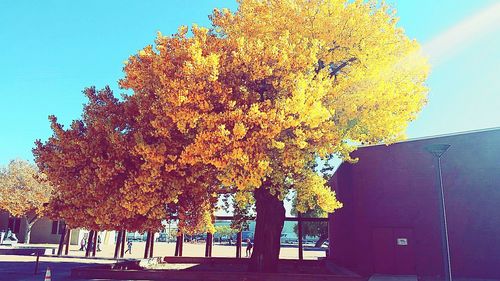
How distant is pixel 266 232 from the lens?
1686 cm

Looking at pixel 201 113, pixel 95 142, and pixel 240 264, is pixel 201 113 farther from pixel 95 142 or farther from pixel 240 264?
pixel 240 264

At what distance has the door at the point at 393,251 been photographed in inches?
773

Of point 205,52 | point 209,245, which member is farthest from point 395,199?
point 205,52

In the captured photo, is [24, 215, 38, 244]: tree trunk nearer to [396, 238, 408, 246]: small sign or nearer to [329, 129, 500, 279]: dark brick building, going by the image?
[329, 129, 500, 279]: dark brick building

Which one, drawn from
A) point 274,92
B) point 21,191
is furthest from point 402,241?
point 21,191

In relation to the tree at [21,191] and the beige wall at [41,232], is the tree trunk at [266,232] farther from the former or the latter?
the beige wall at [41,232]

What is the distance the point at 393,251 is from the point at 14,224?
42505 millimetres

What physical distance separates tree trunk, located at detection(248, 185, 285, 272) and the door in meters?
6.28

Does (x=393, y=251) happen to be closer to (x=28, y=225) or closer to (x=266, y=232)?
(x=266, y=232)

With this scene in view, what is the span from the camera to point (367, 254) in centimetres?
2100

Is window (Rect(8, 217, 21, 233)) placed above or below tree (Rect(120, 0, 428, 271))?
below

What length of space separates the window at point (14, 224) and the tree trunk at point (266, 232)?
129 feet

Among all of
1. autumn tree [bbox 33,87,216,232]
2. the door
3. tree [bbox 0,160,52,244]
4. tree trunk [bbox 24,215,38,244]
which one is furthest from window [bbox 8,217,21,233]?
the door

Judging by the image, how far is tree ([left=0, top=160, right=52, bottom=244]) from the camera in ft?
123
